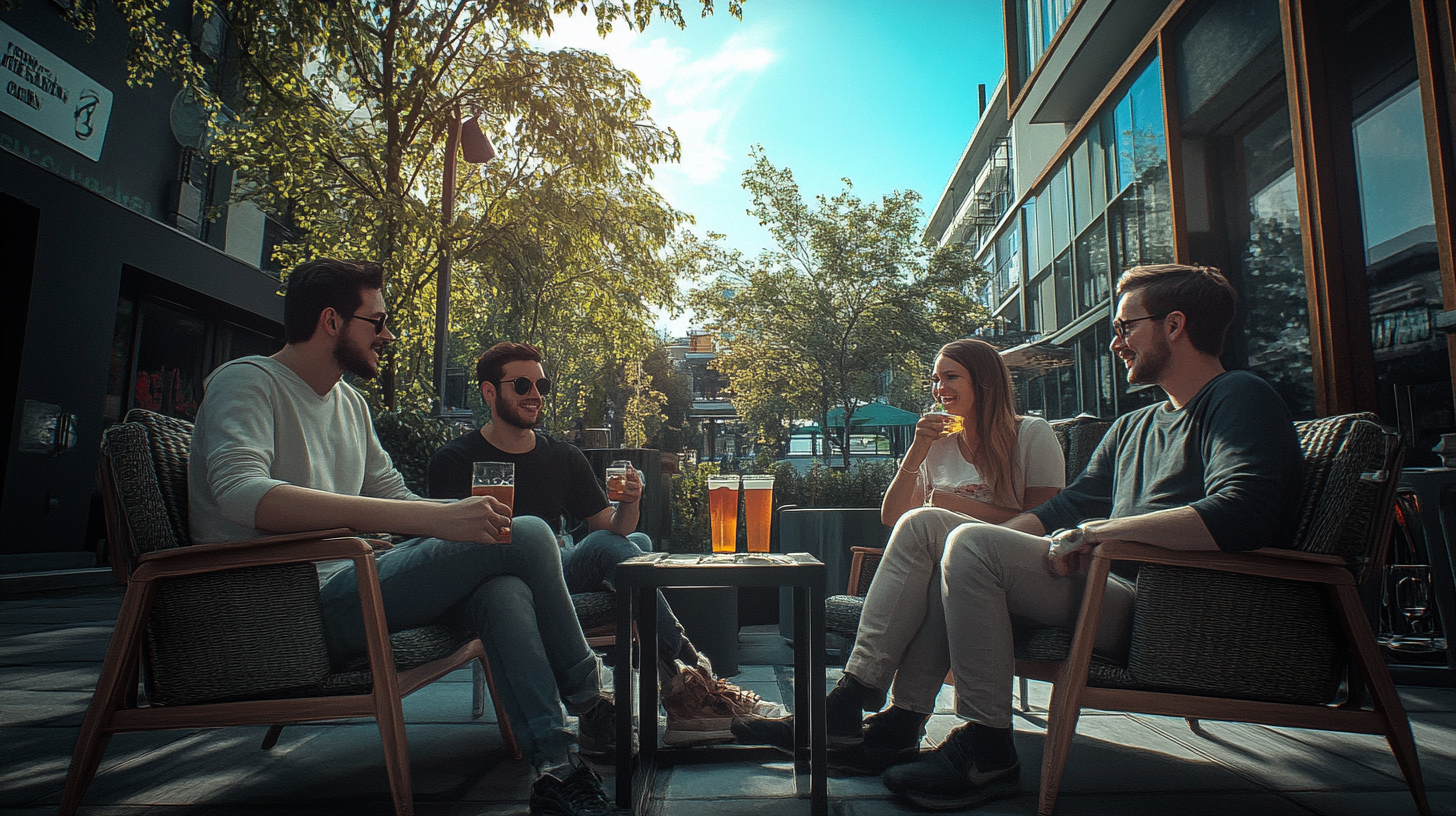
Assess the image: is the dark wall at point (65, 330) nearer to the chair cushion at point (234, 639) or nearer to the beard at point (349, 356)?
the beard at point (349, 356)

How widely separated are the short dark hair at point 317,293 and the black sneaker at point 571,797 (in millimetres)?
1345

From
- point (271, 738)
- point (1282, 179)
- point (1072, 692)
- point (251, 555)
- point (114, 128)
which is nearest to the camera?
point (251, 555)

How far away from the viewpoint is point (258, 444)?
1771mm

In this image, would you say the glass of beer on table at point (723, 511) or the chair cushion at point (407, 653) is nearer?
the chair cushion at point (407, 653)

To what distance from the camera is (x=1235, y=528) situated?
1.67 metres

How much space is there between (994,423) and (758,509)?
1.03 meters

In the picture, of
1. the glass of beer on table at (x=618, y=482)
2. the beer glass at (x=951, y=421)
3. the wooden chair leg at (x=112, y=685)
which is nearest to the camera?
the wooden chair leg at (x=112, y=685)

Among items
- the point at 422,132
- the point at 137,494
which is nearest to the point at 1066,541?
the point at 137,494

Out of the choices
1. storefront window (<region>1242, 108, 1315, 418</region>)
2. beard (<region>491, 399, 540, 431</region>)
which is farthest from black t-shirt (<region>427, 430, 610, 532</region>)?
storefront window (<region>1242, 108, 1315, 418</region>)

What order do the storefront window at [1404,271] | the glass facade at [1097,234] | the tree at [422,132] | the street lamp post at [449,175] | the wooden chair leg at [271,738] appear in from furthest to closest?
the glass facade at [1097,234]
the street lamp post at [449,175]
the tree at [422,132]
the storefront window at [1404,271]
the wooden chair leg at [271,738]

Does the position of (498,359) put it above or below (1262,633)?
above

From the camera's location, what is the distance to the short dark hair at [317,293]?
205cm

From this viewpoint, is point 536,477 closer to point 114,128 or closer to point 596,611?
point 596,611

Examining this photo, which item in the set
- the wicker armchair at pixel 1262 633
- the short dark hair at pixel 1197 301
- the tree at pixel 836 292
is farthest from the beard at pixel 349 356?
the tree at pixel 836 292
